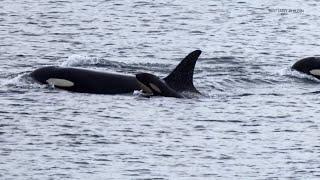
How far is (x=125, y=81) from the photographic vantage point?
2944 cm

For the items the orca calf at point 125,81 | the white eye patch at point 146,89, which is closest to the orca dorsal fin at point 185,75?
the orca calf at point 125,81

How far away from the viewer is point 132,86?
29.3m

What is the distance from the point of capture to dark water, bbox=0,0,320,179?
2309 centimetres

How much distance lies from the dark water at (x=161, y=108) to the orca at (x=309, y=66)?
27cm

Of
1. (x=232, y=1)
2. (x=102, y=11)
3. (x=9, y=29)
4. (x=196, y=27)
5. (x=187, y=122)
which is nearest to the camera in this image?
(x=187, y=122)

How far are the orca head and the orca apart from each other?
508 cm

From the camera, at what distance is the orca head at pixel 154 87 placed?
28.9m

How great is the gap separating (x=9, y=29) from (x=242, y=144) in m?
17.7

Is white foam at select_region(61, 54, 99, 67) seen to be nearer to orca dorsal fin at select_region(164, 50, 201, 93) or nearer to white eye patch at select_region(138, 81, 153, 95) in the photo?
white eye patch at select_region(138, 81, 153, 95)

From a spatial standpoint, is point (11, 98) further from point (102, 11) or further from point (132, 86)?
point (102, 11)

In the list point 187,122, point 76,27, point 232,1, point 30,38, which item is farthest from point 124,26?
point 187,122

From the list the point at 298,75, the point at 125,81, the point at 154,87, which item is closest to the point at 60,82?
the point at 125,81

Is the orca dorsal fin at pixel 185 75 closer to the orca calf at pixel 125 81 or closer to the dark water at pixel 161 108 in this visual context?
the orca calf at pixel 125 81

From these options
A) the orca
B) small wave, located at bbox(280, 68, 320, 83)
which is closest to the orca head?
small wave, located at bbox(280, 68, 320, 83)
